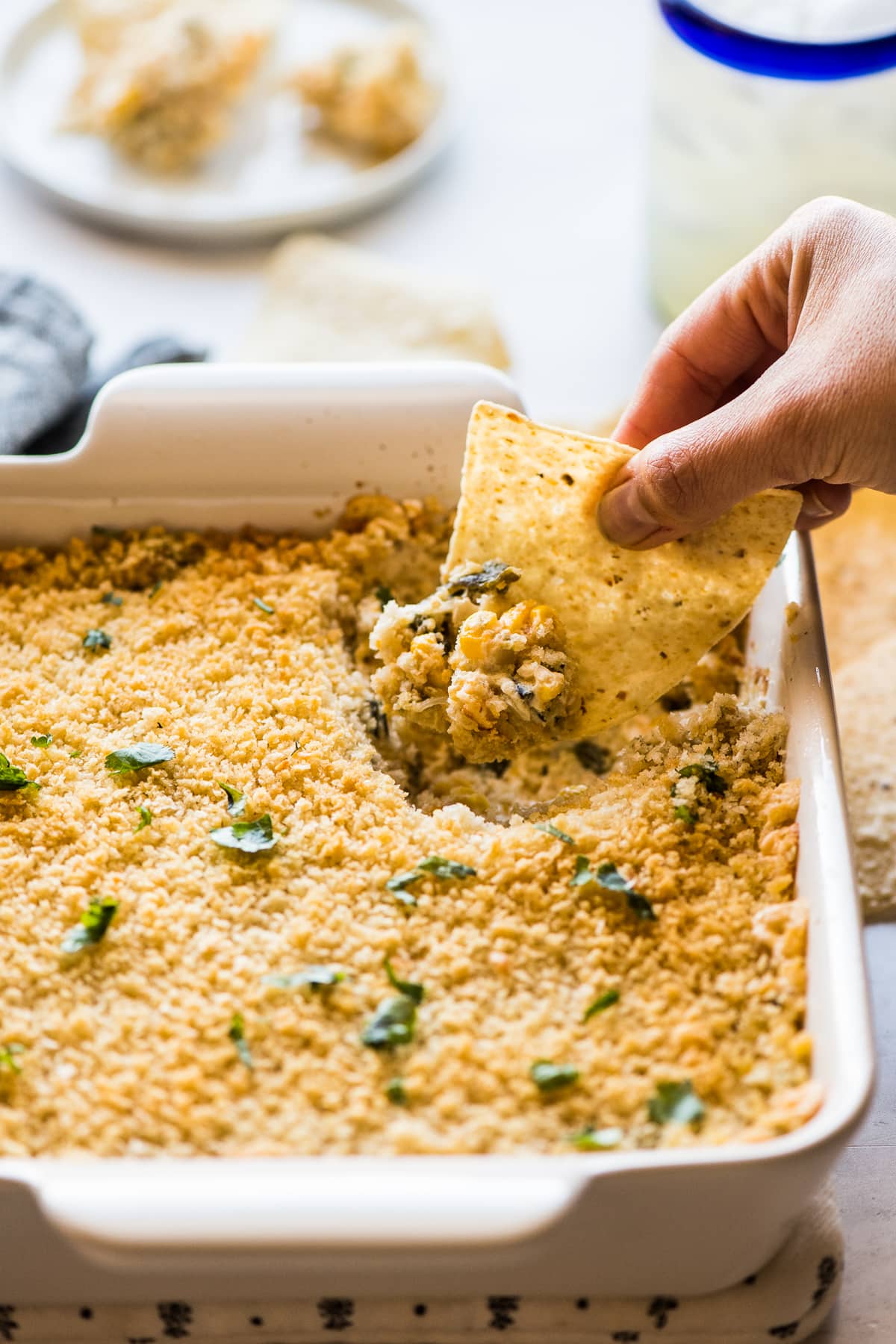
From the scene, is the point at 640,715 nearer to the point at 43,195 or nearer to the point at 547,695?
the point at 547,695

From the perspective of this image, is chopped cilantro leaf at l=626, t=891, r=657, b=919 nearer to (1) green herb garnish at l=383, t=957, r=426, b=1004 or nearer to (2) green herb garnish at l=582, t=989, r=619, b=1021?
(2) green herb garnish at l=582, t=989, r=619, b=1021

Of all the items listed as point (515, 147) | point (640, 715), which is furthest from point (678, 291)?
point (640, 715)

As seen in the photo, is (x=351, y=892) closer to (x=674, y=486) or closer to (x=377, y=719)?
(x=377, y=719)

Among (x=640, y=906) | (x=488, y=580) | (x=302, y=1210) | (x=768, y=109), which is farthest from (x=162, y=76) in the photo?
(x=302, y=1210)

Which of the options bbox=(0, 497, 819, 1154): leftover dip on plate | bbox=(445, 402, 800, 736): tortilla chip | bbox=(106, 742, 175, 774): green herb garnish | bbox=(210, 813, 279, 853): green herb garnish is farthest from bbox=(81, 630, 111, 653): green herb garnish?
bbox=(445, 402, 800, 736): tortilla chip

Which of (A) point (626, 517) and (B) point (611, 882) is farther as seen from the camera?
(A) point (626, 517)

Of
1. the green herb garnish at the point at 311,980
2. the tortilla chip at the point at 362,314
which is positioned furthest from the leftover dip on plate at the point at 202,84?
the green herb garnish at the point at 311,980

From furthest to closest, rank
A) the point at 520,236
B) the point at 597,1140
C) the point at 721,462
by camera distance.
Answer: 1. the point at 520,236
2. the point at 721,462
3. the point at 597,1140
